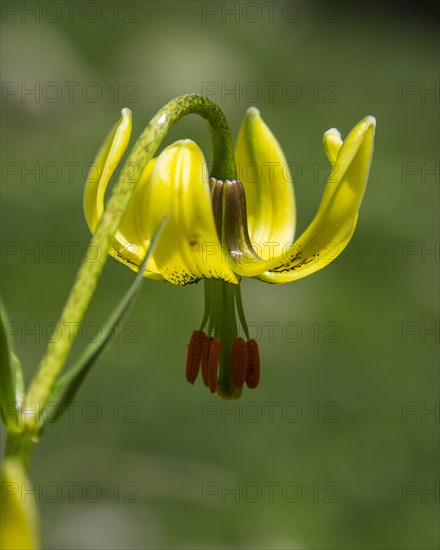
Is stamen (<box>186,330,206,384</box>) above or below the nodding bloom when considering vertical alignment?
below

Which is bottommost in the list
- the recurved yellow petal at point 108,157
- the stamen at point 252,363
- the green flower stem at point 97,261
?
the stamen at point 252,363

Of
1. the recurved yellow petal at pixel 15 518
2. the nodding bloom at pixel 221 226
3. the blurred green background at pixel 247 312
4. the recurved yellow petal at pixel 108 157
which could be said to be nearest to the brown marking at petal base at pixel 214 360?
the nodding bloom at pixel 221 226

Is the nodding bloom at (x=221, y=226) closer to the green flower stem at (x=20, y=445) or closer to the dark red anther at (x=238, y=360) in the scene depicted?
the dark red anther at (x=238, y=360)

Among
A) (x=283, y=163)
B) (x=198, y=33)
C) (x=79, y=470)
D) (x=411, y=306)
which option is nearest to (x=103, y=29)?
(x=198, y=33)

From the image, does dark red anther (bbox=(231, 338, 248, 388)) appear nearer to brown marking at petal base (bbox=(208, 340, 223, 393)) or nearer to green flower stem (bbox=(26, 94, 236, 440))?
brown marking at petal base (bbox=(208, 340, 223, 393))

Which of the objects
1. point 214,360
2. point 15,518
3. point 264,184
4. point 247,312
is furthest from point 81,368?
point 247,312

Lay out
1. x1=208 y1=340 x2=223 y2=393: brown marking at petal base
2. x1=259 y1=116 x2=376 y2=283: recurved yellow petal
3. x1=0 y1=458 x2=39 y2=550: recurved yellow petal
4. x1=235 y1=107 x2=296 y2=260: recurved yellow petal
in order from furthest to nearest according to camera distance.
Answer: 1. x1=235 y1=107 x2=296 y2=260: recurved yellow petal
2. x1=208 y1=340 x2=223 y2=393: brown marking at petal base
3. x1=259 y1=116 x2=376 y2=283: recurved yellow petal
4. x1=0 y1=458 x2=39 y2=550: recurved yellow petal

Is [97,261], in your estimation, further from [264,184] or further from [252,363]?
[264,184]

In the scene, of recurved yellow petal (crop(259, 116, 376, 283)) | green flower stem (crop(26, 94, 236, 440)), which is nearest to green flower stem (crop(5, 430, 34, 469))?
green flower stem (crop(26, 94, 236, 440))
